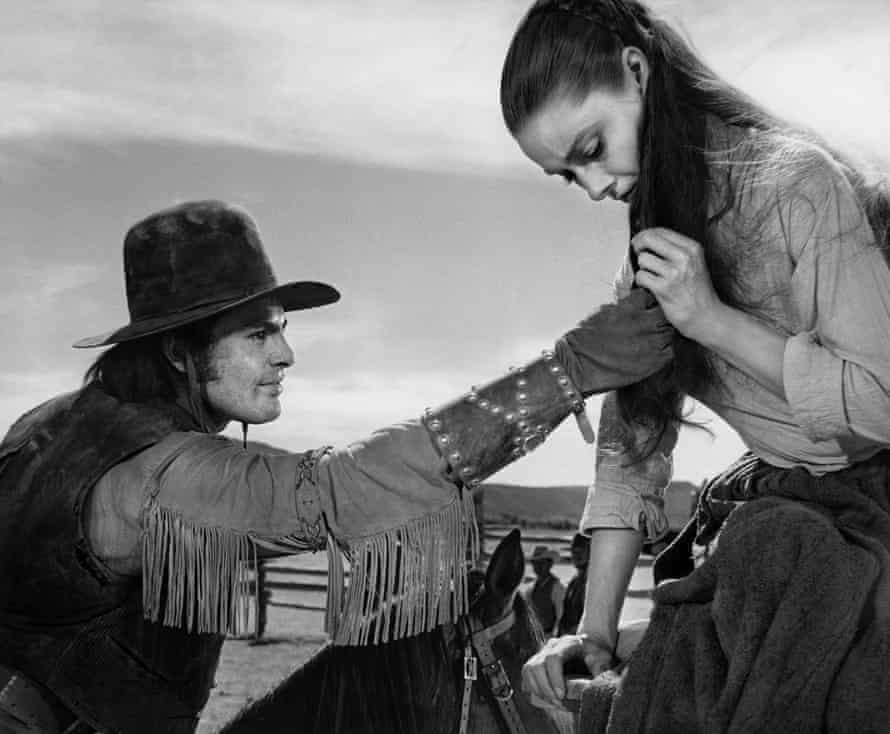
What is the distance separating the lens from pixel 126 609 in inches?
120

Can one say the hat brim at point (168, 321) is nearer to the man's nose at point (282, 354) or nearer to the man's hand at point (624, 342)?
the man's nose at point (282, 354)

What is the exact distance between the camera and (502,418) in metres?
2.36

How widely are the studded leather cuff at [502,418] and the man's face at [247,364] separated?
0.89 m

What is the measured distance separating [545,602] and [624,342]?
746cm

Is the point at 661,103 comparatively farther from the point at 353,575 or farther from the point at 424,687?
the point at 424,687

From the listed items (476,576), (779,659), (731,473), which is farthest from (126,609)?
(779,659)

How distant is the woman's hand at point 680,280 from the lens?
78.7 inches

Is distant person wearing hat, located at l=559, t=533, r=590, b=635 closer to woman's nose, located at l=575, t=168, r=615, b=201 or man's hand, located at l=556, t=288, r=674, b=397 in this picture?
man's hand, located at l=556, t=288, r=674, b=397

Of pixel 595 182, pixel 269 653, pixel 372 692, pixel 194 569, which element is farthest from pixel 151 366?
pixel 269 653

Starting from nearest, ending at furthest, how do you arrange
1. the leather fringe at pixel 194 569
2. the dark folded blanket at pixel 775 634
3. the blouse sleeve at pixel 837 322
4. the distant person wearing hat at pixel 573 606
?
the dark folded blanket at pixel 775 634 < the blouse sleeve at pixel 837 322 < the leather fringe at pixel 194 569 < the distant person wearing hat at pixel 573 606

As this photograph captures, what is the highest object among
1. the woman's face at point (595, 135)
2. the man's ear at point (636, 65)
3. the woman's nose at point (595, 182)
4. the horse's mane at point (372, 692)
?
the man's ear at point (636, 65)

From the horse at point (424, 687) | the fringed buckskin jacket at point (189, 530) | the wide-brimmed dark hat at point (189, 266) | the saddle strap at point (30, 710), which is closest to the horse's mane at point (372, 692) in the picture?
the horse at point (424, 687)

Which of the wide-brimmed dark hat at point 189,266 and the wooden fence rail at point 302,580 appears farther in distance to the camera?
the wooden fence rail at point 302,580

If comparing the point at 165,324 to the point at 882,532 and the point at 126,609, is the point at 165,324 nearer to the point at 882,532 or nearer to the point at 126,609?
the point at 126,609
